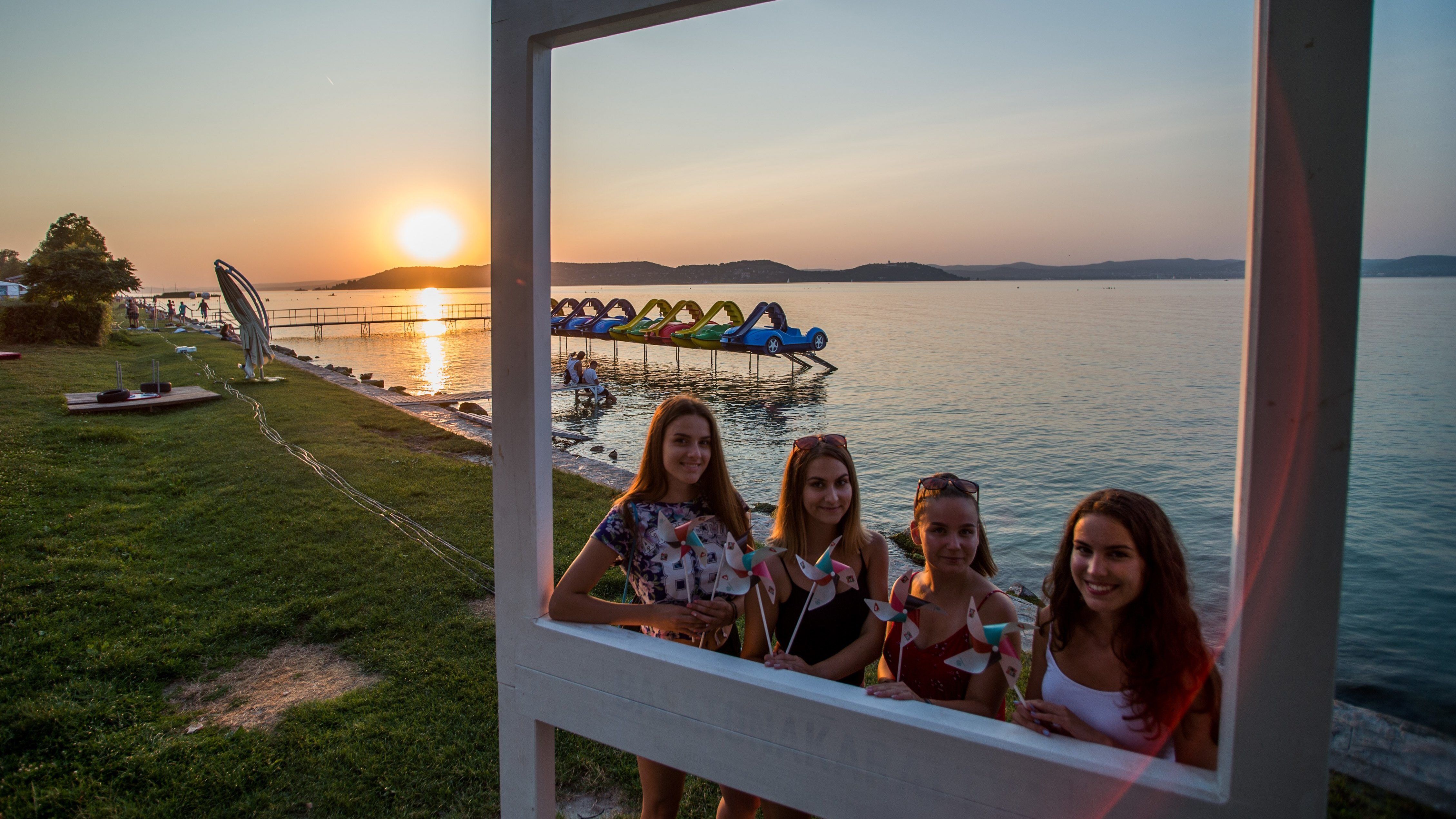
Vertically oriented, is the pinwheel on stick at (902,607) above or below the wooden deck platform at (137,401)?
above

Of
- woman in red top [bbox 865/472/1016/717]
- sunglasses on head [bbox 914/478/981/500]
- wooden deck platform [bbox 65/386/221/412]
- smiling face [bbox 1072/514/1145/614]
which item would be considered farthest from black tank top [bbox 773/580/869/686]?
wooden deck platform [bbox 65/386/221/412]

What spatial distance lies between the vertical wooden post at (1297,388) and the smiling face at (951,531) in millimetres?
920

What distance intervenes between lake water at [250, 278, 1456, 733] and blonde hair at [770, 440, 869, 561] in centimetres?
141

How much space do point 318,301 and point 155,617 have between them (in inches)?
5890

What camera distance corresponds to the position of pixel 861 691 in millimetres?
1558

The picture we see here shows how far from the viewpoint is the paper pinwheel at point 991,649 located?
1584 mm

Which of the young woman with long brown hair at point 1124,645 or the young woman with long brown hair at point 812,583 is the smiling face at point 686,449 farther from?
the young woman with long brown hair at point 1124,645

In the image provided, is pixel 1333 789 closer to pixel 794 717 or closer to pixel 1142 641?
pixel 1142 641

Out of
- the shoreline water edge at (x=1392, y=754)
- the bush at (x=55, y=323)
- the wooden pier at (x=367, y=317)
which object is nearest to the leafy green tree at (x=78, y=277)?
the bush at (x=55, y=323)

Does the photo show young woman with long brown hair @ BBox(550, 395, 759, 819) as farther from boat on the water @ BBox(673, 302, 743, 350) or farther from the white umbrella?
boat on the water @ BBox(673, 302, 743, 350)

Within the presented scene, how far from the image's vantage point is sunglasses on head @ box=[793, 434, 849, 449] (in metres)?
2.35

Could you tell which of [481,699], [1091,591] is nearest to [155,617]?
[481,699]

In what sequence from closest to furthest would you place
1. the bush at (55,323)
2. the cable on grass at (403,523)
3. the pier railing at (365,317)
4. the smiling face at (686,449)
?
1. the smiling face at (686,449)
2. the cable on grass at (403,523)
3. the bush at (55,323)
4. the pier railing at (365,317)

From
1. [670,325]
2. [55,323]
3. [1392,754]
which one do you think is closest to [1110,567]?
[1392,754]
